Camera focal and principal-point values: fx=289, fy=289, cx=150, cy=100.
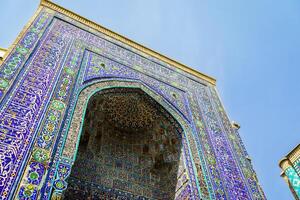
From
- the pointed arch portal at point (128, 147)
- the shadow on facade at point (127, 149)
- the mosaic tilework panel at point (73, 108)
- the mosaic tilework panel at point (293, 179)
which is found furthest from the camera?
the shadow on facade at point (127, 149)

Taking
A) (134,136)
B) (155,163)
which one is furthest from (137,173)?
(134,136)

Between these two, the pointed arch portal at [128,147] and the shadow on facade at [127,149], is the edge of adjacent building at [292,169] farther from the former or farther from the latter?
the shadow on facade at [127,149]

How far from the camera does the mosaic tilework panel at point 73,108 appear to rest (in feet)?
11.2

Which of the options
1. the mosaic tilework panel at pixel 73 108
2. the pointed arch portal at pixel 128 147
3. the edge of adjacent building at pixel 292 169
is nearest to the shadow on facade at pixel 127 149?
the pointed arch portal at pixel 128 147

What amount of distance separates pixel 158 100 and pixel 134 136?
46.4 inches

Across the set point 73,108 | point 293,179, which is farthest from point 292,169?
point 73,108

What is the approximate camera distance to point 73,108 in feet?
14.7

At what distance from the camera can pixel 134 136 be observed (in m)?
6.68

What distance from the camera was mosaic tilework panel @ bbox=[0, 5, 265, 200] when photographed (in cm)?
340

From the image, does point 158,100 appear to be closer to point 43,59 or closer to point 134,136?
point 134,136

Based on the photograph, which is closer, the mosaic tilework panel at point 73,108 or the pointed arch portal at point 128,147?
the mosaic tilework panel at point 73,108

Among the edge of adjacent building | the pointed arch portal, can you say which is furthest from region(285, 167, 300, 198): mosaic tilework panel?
the pointed arch portal

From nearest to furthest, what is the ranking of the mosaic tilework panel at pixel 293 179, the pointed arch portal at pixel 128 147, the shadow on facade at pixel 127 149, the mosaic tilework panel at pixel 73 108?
1. the mosaic tilework panel at pixel 73 108
2. the mosaic tilework panel at pixel 293 179
3. the pointed arch portal at pixel 128 147
4. the shadow on facade at pixel 127 149

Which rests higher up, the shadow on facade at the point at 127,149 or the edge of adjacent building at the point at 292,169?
the shadow on facade at the point at 127,149
